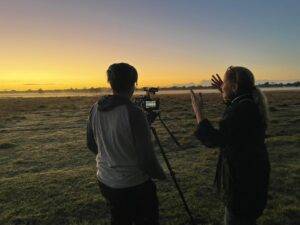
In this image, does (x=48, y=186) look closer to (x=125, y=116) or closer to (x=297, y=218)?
(x=297, y=218)

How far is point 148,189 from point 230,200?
2.85 ft

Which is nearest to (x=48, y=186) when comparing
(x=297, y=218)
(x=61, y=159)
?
(x=61, y=159)

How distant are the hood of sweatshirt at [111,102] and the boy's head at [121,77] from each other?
3.3 inches

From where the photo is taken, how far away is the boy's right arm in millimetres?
3939

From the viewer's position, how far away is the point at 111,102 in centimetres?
403

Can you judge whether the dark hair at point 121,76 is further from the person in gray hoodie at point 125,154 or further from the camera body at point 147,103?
the camera body at point 147,103

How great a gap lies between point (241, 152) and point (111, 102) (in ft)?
4.53

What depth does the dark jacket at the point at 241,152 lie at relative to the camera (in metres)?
4.09

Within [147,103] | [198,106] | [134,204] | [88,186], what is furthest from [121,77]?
[88,186]

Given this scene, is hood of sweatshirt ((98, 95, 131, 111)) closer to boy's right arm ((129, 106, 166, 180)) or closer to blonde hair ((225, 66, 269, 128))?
boy's right arm ((129, 106, 166, 180))

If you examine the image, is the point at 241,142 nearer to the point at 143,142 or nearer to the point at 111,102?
the point at 143,142

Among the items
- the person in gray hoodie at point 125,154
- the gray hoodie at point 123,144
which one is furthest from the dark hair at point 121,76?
the gray hoodie at point 123,144

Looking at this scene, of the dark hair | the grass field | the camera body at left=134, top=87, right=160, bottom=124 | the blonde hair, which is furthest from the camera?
the grass field

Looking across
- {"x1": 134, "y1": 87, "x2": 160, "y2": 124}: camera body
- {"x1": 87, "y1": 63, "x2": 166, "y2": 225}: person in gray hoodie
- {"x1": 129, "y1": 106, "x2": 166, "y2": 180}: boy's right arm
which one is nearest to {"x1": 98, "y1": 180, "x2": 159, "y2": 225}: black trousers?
{"x1": 87, "y1": 63, "x2": 166, "y2": 225}: person in gray hoodie
